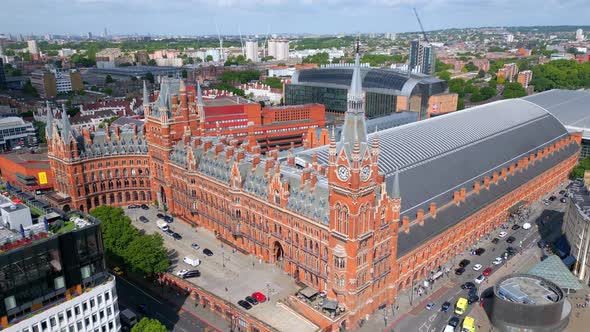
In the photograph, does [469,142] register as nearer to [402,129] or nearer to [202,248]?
[402,129]

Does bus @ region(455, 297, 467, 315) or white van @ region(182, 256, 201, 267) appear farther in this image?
white van @ region(182, 256, 201, 267)

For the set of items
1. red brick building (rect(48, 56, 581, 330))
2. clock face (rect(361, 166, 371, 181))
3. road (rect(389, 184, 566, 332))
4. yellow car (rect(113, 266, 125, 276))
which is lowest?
road (rect(389, 184, 566, 332))

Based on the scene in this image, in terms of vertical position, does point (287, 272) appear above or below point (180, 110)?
below

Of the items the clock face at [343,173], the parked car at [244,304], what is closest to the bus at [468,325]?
the clock face at [343,173]

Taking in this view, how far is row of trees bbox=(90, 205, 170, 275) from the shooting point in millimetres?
108688

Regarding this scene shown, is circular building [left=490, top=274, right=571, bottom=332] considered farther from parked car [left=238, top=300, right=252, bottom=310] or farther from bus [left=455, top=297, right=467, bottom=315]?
parked car [left=238, top=300, right=252, bottom=310]

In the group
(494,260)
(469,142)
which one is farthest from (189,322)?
(469,142)

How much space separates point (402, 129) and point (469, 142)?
73.7 ft

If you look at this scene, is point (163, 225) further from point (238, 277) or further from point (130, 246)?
point (238, 277)

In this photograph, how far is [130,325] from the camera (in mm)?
94000

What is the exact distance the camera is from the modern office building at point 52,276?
221 feet

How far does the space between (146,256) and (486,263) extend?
86.3m

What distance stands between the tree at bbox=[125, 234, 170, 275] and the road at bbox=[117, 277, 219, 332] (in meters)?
5.69

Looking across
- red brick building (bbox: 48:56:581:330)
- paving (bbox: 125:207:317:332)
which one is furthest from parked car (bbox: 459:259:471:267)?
paving (bbox: 125:207:317:332)
